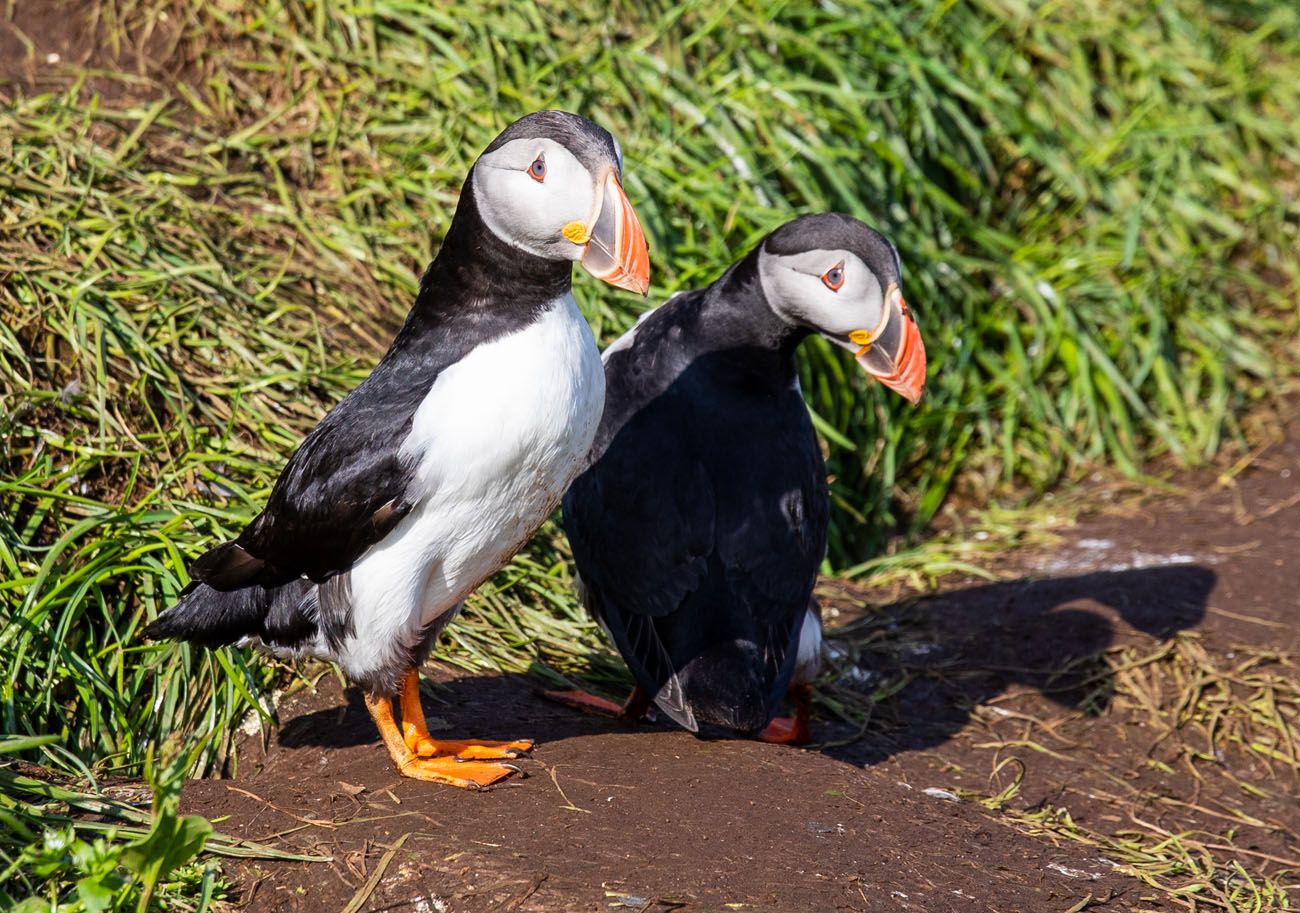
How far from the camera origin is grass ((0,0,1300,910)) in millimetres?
3941

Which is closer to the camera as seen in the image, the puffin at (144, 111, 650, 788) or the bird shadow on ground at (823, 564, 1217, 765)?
the puffin at (144, 111, 650, 788)

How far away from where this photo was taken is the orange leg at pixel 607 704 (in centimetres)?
386

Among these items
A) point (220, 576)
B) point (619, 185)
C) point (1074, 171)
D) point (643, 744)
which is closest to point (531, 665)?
point (643, 744)

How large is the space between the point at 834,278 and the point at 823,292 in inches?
1.9

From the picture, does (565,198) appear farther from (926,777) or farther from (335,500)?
(926,777)

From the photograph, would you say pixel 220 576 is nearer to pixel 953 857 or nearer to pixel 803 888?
pixel 803 888

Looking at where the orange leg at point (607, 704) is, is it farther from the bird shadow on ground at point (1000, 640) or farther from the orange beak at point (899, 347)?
the orange beak at point (899, 347)

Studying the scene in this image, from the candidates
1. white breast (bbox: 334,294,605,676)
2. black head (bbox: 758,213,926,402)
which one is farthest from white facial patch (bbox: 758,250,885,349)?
white breast (bbox: 334,294,605,676)

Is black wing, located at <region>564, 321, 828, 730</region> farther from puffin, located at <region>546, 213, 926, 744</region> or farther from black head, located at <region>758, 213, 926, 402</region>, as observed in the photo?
black head, located at <region>758, 213, 926, 402</region>

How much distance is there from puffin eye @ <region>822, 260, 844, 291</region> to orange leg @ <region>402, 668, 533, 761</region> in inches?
56.7

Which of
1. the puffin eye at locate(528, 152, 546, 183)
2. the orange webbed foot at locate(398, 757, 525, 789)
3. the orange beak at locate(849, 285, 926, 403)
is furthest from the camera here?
the orange beak at locate(849, 285, 926, 403)

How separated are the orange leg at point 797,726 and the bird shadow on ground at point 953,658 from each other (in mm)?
100

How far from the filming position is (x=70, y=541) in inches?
146

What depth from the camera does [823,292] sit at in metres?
3.79
